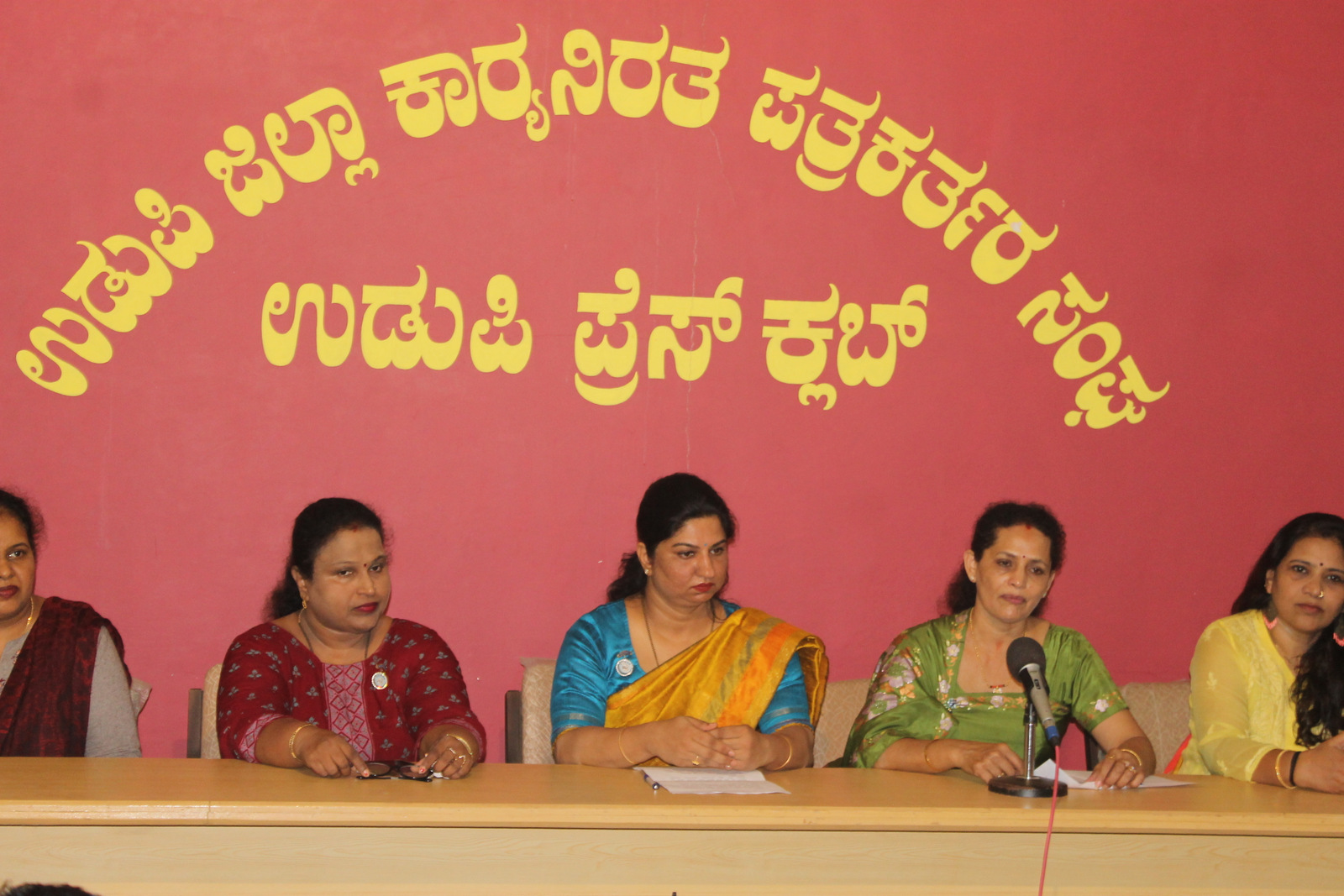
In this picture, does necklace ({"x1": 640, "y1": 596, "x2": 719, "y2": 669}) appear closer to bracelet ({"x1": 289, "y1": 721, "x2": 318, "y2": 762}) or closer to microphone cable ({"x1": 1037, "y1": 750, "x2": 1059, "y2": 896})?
bracelet ({"x1": 289, "y1": 721, "x2": 318, "y2": 762})

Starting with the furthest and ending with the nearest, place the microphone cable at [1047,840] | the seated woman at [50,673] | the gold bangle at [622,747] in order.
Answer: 1. the seated woman at [50,673]
2. the gold bangle at [622,747]
3. the microphone cable at [1047,840]

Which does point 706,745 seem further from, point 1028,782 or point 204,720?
point 204,720

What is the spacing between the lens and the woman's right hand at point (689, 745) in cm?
278

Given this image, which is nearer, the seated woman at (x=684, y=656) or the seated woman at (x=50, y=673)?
the seated woman at (x=50, y=673)

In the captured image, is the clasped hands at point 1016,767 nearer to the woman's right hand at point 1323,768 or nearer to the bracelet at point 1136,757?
the bracelet at point 1136,757

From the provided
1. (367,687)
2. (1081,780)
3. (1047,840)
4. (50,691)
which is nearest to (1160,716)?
(1081,780)

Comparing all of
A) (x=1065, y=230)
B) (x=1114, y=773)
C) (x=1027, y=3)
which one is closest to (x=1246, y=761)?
(x=1114, y=773)

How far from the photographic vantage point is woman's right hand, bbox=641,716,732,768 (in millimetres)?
2777

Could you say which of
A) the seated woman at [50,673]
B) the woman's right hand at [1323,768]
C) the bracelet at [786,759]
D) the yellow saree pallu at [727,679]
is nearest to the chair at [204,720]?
the seated woman at [50,673]

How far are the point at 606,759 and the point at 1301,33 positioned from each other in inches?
134

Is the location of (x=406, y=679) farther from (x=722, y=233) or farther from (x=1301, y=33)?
(x=1301, y=33)

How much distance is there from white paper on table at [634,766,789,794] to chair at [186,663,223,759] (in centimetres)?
117

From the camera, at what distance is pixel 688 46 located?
3855 millimetres

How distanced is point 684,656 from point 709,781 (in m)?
0.59
